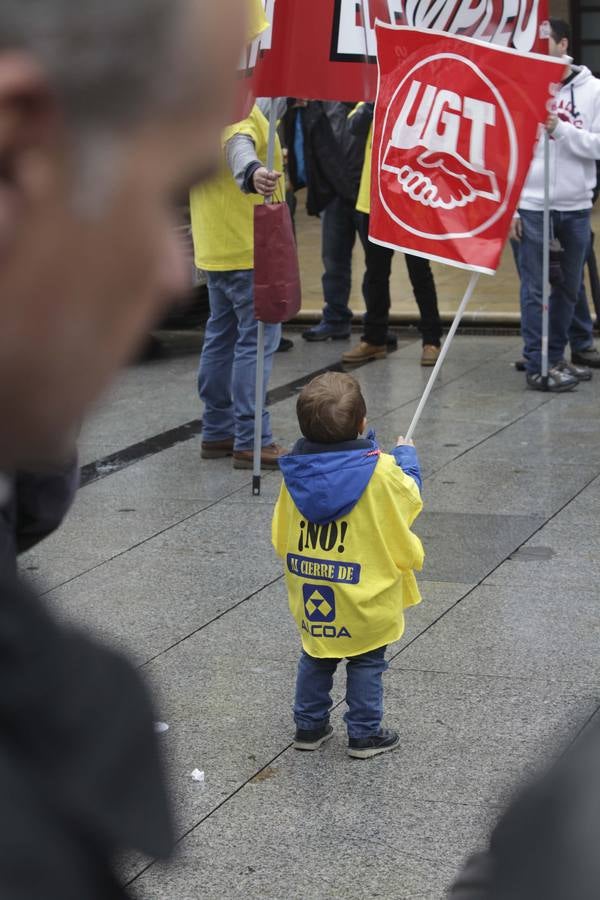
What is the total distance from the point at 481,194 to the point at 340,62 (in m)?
1.87

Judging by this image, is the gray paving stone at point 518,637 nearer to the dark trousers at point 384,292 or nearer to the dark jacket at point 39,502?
the dark jacket at point 39,502

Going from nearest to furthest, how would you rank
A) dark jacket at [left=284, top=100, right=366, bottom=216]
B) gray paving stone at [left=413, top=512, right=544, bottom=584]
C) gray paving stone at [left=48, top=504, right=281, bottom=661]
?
gray paving stone at [left=48, top=504, right=281, bottom=661], gray paving stone at [left=413, top=512, right=544, bottom=584], dark jacket at [left=284, top=100, right=366, bottom=216]

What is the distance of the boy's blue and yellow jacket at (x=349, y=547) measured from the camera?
4.33 metres

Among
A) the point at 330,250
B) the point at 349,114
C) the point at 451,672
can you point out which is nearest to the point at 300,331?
the point at 330,250

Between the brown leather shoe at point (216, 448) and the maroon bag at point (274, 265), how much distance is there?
111cm

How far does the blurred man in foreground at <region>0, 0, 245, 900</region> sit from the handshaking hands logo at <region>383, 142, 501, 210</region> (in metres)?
5.06

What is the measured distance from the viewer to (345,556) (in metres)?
4.35

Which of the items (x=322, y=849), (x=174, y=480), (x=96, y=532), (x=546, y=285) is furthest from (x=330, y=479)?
(x=546, y=285)

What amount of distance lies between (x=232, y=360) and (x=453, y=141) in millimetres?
2690

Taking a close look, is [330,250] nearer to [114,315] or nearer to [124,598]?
[124,598]

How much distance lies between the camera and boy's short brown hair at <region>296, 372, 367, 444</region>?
4387 mm

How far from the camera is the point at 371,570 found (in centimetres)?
436

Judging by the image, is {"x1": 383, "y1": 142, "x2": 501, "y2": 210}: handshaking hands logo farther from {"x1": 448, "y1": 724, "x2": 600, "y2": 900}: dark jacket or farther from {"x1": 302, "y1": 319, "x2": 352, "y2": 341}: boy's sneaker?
{"x1": 302, "y1": 319, "x2": 352, "y2": 341}: boy's sneaker

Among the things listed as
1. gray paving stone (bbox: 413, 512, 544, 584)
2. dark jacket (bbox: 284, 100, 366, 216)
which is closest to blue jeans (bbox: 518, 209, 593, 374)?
dark jacket (bbox: 284, 100, 366, 216)
